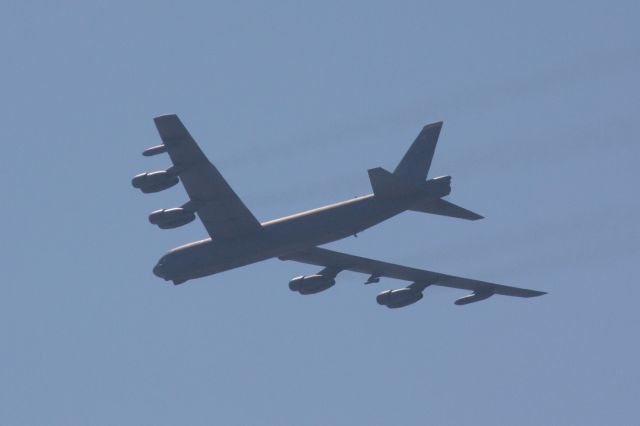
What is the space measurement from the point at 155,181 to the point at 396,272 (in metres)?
10.7

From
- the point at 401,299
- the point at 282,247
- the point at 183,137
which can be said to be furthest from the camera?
the point at 401,299

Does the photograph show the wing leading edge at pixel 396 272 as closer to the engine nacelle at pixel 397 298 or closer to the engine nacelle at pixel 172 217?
the engine nacelle at pixel 397 298

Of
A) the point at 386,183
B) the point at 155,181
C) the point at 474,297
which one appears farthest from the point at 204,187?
the point at 474,297

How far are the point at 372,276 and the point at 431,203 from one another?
635cm

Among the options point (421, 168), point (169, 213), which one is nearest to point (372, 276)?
point (421, 168)

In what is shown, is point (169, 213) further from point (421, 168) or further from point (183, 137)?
point (421, 168)

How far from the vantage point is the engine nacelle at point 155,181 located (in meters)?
47.1

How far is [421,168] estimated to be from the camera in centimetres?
5003

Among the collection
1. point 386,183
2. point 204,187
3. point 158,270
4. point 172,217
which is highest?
point 204,187

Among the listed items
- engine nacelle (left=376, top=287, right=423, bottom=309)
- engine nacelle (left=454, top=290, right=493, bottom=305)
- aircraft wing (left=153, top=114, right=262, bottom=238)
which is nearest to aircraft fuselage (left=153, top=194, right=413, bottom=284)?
aircraft wing (left=153, top=114, right=262, bottom=238)

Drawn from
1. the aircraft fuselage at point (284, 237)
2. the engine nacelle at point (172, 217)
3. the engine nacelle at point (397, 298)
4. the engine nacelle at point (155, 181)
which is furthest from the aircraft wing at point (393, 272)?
the engine nacelle at point (155, 181)

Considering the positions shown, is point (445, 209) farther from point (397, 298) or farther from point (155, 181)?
point (155, 181)

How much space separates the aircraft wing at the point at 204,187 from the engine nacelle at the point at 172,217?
32 centimetres

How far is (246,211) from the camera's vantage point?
48.9m
